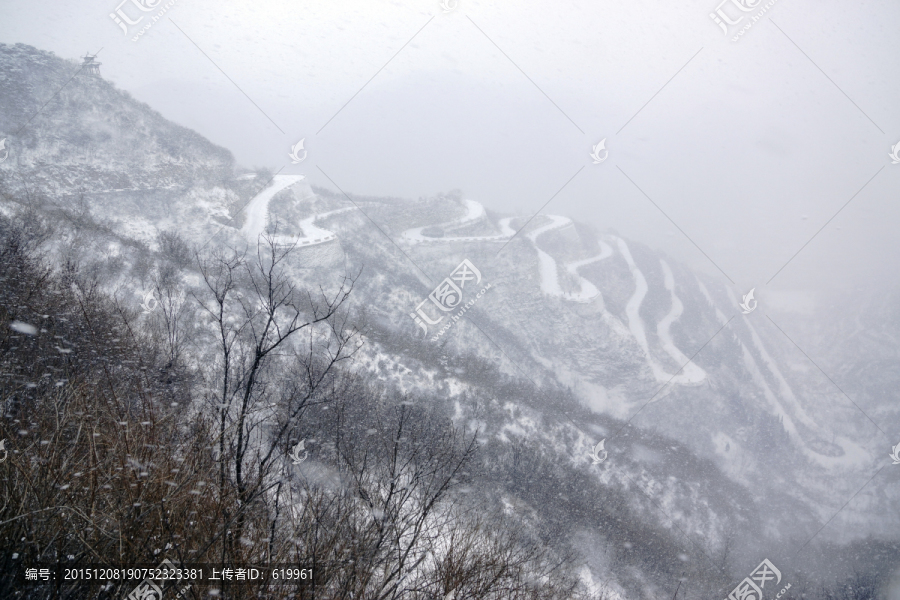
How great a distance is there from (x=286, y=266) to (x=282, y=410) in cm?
1337

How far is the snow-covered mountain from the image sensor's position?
16672mm

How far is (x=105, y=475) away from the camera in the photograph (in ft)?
11.2

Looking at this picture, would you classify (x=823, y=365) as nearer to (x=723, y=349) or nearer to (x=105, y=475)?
(x=723, y=349)

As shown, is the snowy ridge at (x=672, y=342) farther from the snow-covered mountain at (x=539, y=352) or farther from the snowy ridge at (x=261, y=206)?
the snowy ridge at (x=261, y=206)

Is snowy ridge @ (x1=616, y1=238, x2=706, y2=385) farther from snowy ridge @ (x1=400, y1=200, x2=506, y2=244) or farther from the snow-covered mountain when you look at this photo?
snowy ridge @ (x1=400, y1=200, x2=506, y2=244)

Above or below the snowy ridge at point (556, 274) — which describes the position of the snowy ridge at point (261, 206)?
below

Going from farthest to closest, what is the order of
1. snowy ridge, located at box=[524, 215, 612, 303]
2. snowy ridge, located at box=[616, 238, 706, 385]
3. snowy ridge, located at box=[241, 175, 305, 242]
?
snowy ridge, located at box=[524, 215, 612, 303], snowy ridge, located at box=[616, 238, 706, 385], snowy ridge, located at box=[241, 175, 305, 242]

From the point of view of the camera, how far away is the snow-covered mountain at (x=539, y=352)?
54.7 ft

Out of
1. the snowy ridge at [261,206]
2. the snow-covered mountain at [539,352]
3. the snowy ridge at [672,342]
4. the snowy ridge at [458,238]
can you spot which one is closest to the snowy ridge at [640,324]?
the snowy ridge at [672,342]

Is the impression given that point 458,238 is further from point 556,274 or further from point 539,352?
point 539,352

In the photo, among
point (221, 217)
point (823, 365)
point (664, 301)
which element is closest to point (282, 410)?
point (221, 217)

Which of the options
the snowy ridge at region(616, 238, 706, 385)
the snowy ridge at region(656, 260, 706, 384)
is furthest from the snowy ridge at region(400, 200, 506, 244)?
the snowy ridge at region(656, 260, 706, 384)

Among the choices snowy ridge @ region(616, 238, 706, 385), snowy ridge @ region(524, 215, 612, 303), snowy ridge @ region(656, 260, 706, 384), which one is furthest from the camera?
snowy ridge @ region(524, 215, 612, 303)

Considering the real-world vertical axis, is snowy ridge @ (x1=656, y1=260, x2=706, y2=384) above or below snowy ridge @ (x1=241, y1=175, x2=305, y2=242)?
above
